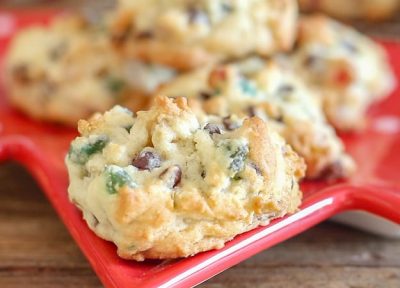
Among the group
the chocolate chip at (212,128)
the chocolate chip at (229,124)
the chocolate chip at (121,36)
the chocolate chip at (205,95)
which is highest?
the chocolate chip at (212,128)

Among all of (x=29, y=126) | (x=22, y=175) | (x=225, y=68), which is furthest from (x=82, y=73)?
(x=225, y=68)

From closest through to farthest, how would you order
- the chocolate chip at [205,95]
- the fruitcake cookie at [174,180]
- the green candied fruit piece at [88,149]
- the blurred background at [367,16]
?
the fruitcake cookie at [174,180], the green candied fruit piece at [88,149], the chocolate chip at [205,95], the blurred background at [367,16]

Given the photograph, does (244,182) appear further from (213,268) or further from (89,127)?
(89,127)

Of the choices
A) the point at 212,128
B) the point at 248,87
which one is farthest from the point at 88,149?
the point at 248,87

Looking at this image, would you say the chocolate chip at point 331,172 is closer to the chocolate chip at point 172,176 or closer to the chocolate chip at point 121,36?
the chocolate chip at point 172,176

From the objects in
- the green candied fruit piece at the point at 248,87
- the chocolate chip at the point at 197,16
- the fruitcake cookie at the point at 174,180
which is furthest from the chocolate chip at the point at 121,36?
the fruitcake cookie at the point at 174,180

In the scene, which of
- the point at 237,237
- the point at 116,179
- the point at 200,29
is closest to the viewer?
the point at 116,179

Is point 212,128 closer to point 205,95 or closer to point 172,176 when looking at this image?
point 172,176
